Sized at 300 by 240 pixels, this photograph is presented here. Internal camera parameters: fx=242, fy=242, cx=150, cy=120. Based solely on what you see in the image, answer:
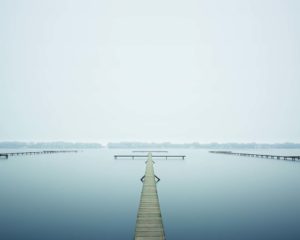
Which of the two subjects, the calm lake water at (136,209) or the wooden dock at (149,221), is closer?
the wooden dock at (149,221)

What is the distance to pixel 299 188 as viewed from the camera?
31266mm

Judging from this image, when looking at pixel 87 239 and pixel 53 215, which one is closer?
pixel 87 239

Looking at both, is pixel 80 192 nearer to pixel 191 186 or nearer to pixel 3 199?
pixel 3 199

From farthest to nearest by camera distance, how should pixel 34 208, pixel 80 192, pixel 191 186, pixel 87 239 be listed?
pixel 191 186 → pixel 80 192 → pixel 34 208 → pixel 87 239

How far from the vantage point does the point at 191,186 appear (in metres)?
33.3

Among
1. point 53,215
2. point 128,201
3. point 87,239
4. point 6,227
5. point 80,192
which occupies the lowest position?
point 87,239

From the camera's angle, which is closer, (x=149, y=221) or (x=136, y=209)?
(x=149, y=221)

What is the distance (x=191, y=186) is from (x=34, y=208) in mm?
19807

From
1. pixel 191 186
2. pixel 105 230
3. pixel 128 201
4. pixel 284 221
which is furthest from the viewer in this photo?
pixel 191 186

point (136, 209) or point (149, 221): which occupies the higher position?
point (136, 209)

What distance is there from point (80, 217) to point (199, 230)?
9.28m

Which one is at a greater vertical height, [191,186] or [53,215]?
[191,186]

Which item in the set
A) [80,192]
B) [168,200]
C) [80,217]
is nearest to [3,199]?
[80,192]

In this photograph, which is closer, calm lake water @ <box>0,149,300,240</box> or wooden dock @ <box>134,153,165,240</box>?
wooden dock @ <box>134,153,165,240</box>
